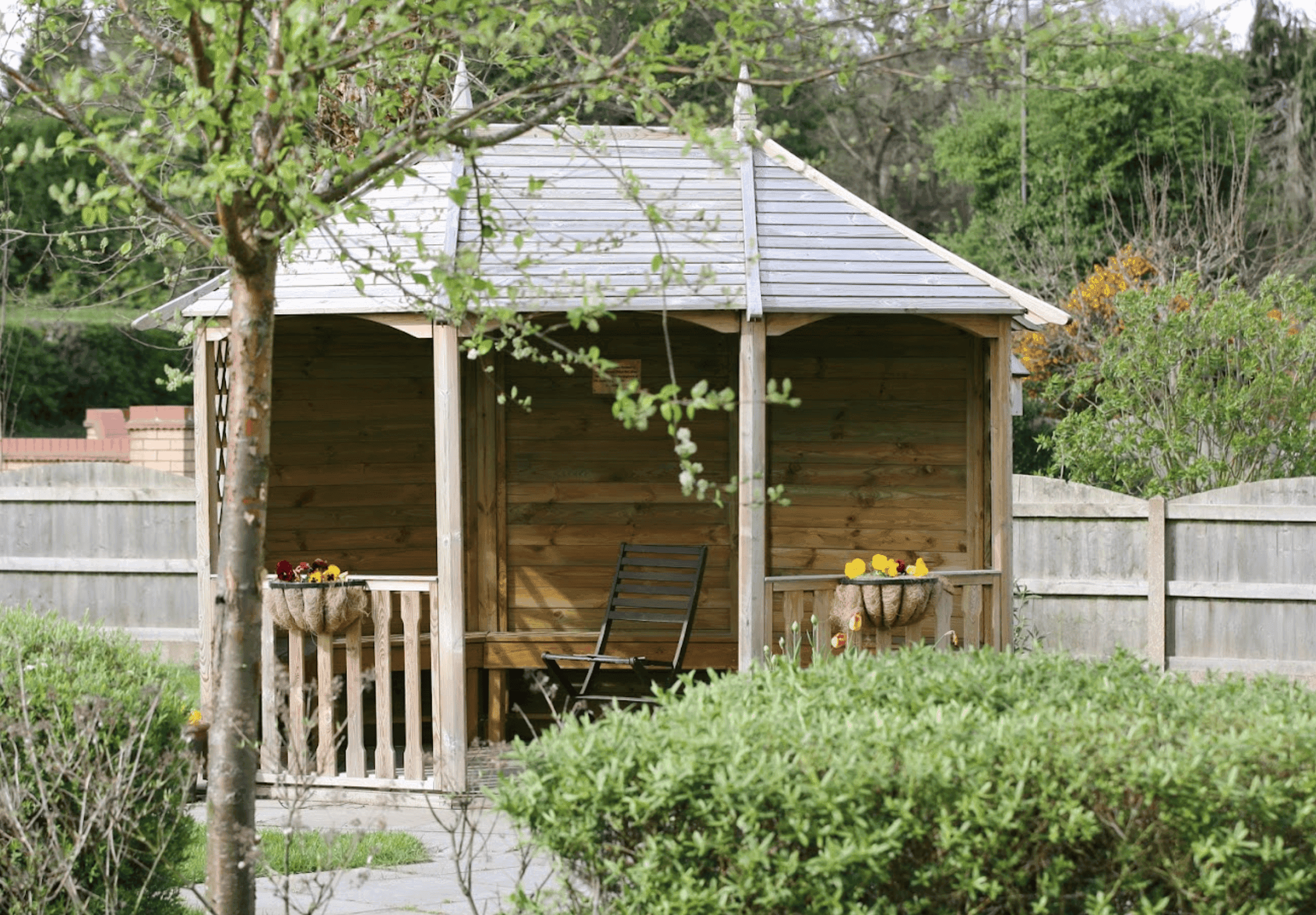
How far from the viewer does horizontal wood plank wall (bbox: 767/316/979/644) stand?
29.9 feet

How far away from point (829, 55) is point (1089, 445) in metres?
9.36

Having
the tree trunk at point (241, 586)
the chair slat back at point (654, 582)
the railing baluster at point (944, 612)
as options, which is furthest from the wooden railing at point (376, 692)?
the tree trunk at point (241, 586)

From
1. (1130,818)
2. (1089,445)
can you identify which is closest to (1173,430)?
(1089,445)

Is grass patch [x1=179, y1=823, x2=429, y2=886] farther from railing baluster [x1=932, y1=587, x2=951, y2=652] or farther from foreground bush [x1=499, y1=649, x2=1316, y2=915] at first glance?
railing baluster [x1=932, y1=587, x2=951, y2=652]

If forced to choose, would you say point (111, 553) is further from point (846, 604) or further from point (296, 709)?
point (296, 709)

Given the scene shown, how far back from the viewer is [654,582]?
28.7ft

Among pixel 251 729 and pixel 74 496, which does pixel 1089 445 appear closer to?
pixel 74 496

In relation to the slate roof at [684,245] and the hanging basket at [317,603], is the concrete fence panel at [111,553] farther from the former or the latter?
the hanging basket at [317,603]

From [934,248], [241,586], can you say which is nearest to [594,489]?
[934,248]

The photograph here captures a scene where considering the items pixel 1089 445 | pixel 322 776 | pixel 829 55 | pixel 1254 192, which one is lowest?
pixel 322 776

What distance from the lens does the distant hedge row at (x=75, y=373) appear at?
2288 cm

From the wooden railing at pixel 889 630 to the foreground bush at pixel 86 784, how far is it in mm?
3458

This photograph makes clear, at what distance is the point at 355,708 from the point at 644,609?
2.01 metres

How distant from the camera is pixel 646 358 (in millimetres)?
9156
